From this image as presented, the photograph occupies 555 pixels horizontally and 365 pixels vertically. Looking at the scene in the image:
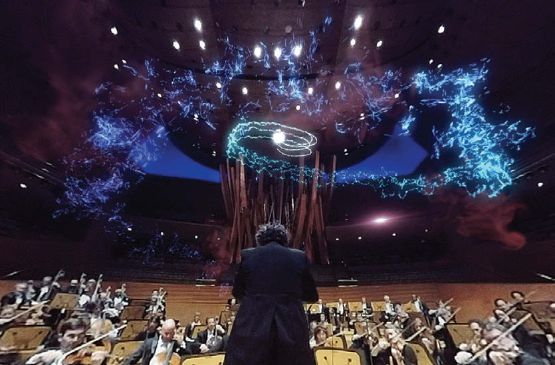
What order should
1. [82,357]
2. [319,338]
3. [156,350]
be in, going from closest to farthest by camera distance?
[82,357], [156,350], [319,338]

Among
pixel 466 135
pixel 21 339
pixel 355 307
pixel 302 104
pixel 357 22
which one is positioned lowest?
pixel 21 339

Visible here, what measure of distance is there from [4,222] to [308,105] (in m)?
13.9

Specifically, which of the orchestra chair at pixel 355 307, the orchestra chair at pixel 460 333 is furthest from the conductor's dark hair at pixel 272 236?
the orchestra chair at pixel 355 307

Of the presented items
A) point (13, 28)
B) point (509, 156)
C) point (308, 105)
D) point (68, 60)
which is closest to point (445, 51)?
point (509, 156)

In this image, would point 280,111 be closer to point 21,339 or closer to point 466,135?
point 466,135

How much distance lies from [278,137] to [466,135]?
10.0m

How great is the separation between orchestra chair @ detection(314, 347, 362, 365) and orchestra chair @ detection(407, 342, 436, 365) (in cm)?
176

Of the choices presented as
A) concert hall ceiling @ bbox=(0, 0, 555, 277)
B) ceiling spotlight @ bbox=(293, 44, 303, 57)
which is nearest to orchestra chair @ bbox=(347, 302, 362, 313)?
concert hall ceiling @ bbox=(0, 0, 555, 277)

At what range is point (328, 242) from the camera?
58.1ft

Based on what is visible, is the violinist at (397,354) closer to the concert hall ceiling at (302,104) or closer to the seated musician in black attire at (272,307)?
the seated musician in black attire at (272,307)

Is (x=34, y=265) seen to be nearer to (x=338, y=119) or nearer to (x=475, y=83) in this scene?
(x=338, y=119)

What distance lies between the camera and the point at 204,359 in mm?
3217

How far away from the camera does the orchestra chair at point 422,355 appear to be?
15.0 ft

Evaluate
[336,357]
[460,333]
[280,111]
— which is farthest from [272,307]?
[280,111]
